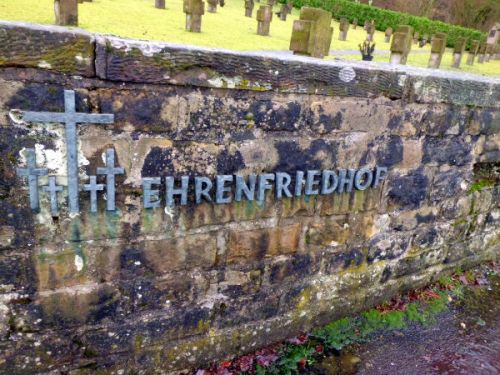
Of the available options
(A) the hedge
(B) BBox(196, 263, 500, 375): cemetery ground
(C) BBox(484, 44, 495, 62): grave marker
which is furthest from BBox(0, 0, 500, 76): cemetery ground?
(A) the hedge

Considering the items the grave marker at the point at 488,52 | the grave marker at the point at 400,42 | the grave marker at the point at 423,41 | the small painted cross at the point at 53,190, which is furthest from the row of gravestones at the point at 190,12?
the grave marker at the point at 488,52

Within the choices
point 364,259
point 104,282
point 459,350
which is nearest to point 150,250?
point 104,282

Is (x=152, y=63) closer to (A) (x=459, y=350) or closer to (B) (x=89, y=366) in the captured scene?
(B) (x=89, y=366)

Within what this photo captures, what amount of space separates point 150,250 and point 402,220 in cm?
210

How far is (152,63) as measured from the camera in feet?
6.52

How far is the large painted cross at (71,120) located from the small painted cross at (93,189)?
61 mm

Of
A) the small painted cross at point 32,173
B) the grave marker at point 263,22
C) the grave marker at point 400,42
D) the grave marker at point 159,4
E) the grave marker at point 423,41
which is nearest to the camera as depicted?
the small painted cross at point 32,173

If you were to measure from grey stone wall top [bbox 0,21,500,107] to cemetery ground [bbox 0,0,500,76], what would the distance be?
14.1ft

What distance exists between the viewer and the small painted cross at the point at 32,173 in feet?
6.23

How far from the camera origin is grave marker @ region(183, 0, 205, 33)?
10.1 m

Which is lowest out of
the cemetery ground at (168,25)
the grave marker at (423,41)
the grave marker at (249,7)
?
the cemetery ground at (168,25)

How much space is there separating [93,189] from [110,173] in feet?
0.38

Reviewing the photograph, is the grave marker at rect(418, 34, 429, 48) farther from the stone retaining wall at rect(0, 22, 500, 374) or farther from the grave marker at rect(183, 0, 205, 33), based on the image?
the stone retaining wall at rect(0, 22, 500, 374)

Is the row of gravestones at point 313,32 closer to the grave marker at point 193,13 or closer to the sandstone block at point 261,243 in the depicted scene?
the grave marker at point 193,13
